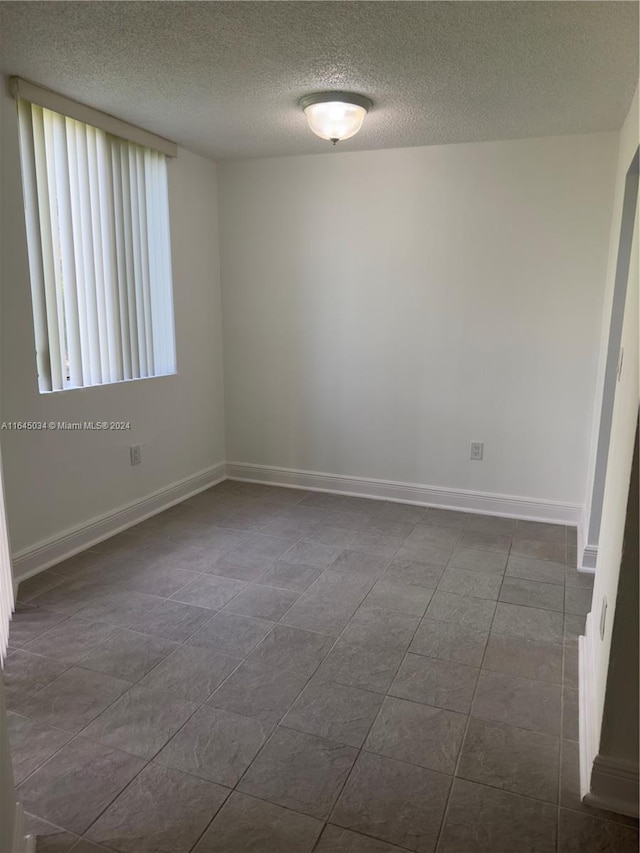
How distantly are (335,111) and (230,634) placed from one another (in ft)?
7.99

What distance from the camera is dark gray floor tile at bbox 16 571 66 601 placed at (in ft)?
9.09

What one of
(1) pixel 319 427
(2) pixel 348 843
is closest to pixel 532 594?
(2) pixel 348 843

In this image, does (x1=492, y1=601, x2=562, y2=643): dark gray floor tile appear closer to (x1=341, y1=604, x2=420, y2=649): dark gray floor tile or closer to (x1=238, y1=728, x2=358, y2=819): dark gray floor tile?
(x1=341, y1=604, x2=420, y2=649): dark gray floor tile

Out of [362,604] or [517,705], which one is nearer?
[517,705]

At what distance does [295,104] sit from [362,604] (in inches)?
96.2

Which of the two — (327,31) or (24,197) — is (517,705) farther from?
(24,197)

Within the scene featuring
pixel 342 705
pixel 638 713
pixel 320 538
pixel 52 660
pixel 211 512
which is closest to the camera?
pixel 638 713

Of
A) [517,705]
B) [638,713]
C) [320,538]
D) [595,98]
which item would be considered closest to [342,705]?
[517,705]

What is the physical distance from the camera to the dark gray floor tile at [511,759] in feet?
5.60

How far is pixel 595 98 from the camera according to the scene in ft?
8.93

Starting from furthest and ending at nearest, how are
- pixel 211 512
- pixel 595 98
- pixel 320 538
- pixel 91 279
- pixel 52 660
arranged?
pixel 211 512 < pixel 320 538 < pixel 91 279 < pixel 595 98 < pixel 52 660

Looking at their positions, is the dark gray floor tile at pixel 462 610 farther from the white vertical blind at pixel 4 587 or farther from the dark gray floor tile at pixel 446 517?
the white vertical blind at pixel 4 587

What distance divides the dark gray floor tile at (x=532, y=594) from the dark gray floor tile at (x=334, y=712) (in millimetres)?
1021

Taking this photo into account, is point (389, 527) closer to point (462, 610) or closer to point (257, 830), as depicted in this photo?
point (462, 610)
